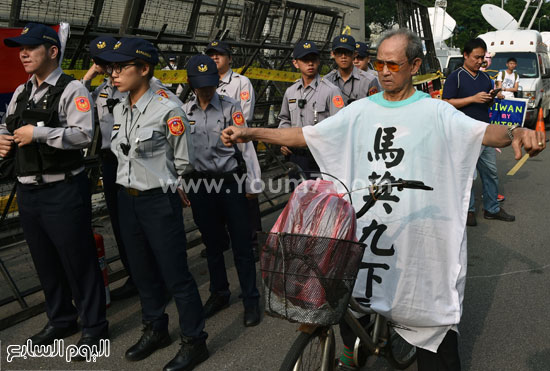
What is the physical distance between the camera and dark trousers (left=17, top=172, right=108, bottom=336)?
3.64 metres

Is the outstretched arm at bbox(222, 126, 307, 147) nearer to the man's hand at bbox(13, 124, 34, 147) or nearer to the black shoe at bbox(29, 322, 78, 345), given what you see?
the man's hand at bbox(13, 124, 34, 147)

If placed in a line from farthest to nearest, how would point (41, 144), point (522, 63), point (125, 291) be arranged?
point (522, 63) → point (125, 291) → point (41, 144)

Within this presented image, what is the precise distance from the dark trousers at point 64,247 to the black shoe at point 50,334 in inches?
1.7

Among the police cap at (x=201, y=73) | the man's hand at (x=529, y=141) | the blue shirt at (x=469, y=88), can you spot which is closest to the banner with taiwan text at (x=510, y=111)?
the blue shirt at (x=469, y=88)

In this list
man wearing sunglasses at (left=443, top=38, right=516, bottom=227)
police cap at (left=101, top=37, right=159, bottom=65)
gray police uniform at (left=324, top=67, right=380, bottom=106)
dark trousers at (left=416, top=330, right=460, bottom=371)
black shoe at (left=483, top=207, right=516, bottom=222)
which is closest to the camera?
dark trousers at (left=416, top=330, right=460, bottom=371)

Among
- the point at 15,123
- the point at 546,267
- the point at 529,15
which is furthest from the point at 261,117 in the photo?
the point at 529,15

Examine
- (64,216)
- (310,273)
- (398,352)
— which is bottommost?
(398,352)

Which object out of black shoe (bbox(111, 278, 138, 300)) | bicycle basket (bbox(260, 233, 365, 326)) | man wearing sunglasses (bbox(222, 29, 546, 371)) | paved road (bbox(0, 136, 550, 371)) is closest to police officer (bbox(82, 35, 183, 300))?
black shoe (bbox(111, 278, 138, 300))

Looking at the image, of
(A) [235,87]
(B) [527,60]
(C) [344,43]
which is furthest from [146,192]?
(B) [527,60]

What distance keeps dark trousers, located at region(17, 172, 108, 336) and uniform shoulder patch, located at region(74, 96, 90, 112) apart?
48cm

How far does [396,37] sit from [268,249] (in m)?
1.27

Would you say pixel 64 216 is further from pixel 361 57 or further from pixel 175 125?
pixel 361 57

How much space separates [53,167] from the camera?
361 centimetres

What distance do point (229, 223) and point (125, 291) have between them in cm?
133
